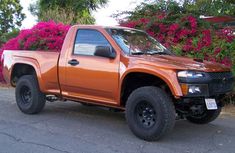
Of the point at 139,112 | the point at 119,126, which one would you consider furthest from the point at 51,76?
the point at 139,112

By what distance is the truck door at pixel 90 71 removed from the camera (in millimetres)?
6858

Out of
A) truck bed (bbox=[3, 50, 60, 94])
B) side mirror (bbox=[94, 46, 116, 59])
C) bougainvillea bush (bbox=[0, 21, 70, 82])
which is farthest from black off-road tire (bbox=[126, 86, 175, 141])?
bougainvillea bush (bbox=[0, 21, 70, 82])

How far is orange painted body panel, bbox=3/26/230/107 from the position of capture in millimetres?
6293

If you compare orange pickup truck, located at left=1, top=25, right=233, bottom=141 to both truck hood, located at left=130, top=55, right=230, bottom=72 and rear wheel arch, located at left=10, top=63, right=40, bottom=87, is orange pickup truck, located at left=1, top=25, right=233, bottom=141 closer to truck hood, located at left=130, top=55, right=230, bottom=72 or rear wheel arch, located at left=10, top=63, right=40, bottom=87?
truck hood, located at left=130, top=55, right=230, bottom=72

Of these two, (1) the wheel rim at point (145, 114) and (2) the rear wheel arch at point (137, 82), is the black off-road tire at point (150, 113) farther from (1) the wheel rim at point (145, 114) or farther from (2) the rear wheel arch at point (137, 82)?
(2) the rear wheel arch at point (137, 82)

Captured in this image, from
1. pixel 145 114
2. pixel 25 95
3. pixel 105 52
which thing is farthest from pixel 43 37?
pixel 145 114

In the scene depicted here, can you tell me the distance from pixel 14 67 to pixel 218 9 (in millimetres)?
6148

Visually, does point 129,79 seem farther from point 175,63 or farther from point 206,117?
point 206,117

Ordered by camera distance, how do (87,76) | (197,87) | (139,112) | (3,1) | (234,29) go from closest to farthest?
(197,87) < (139,112) < (87,76) < (234,29) < (3,1)

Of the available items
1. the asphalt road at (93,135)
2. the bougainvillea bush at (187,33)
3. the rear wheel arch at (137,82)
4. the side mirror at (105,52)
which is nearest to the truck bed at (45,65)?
the asphalt road at (93,135)

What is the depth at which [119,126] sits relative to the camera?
737 centimetres

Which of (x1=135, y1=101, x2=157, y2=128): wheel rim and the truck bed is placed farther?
the truck bed

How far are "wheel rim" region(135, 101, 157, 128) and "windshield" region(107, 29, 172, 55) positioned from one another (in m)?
0.99

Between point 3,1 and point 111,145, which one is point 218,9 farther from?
point 3,1
